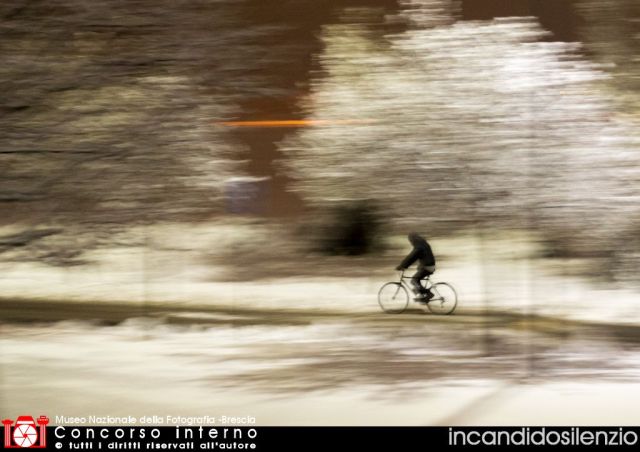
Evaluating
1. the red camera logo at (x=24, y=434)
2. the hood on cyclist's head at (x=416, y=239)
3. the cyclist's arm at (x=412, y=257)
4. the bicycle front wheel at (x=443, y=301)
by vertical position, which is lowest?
the red camera logo at (x=24, y=434)

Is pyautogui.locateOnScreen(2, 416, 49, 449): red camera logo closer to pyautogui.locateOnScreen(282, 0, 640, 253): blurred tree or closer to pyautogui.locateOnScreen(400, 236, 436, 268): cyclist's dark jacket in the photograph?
pyautogui.locateOnScreen(282, 0, 640, 253): blurred tree

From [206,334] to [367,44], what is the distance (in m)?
3.85

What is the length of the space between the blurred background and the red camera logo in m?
0.57

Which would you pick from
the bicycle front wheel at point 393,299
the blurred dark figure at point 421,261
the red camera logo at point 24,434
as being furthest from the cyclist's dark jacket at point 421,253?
the red camera logo at point 24,434

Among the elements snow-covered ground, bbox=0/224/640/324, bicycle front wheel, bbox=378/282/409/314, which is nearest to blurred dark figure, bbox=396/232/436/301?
bicycle front wheel, bbox=378/282/409/314

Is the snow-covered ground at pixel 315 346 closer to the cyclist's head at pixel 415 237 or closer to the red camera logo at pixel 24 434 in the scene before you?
the red camera logo at pixel 24 434

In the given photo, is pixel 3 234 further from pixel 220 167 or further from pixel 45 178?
pixel 220 167

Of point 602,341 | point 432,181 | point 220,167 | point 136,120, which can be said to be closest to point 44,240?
point 136,120

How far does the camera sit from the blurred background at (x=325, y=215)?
694cm

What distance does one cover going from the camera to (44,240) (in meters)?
7.45

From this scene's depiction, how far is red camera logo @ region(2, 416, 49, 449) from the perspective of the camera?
5.93 m

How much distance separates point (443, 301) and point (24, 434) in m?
7.07

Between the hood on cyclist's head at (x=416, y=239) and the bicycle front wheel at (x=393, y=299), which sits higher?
the hood on cyclist's head at (x=416, y=239)

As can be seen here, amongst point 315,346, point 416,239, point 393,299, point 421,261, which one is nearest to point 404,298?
point 393,299
